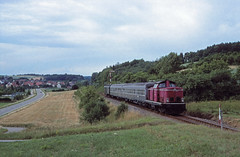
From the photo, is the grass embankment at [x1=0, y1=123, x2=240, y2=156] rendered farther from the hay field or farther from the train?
the hay field

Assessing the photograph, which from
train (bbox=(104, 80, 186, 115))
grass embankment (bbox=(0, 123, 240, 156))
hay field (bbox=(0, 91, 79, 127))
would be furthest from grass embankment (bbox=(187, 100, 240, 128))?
hay field (bbox=(0, 91, 79, 127))

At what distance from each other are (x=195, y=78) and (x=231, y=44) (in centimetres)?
4776

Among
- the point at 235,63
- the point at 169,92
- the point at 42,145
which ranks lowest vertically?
the point at 42,145

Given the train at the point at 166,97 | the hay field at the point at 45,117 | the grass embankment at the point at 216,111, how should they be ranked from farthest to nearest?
the hay field at the point at 45,117, the train at the point at 166,97, the grass embankment at the point at 216,111

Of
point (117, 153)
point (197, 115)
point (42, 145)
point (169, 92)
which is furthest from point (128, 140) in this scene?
point (197, 115)

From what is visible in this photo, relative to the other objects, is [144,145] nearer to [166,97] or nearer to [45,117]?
[166,97]

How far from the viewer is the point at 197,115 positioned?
1986 centimetres

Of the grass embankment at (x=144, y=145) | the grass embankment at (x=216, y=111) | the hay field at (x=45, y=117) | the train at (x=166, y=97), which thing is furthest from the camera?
the hay field at (x=45, y=117)

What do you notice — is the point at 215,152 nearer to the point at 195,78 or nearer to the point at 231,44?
the point at 195,78

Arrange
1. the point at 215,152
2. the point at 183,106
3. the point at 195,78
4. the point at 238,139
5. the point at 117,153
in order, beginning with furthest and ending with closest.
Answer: the point at 195,78
the point at 183,106
the point at 238,139
the point at 117,153
the point at 215,152

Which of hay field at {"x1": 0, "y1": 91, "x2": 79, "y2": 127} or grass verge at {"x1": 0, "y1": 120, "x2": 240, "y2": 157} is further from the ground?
grass verge at {"x1": 0, "y1": 120, "x2": 240, "y2": 157}

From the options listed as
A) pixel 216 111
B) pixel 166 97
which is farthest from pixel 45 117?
pixel 216 111

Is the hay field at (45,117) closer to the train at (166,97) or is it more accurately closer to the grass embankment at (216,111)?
the train at (166,97)

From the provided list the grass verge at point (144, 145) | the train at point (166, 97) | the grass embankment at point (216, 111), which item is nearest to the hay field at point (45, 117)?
the train at point (166, 97)
